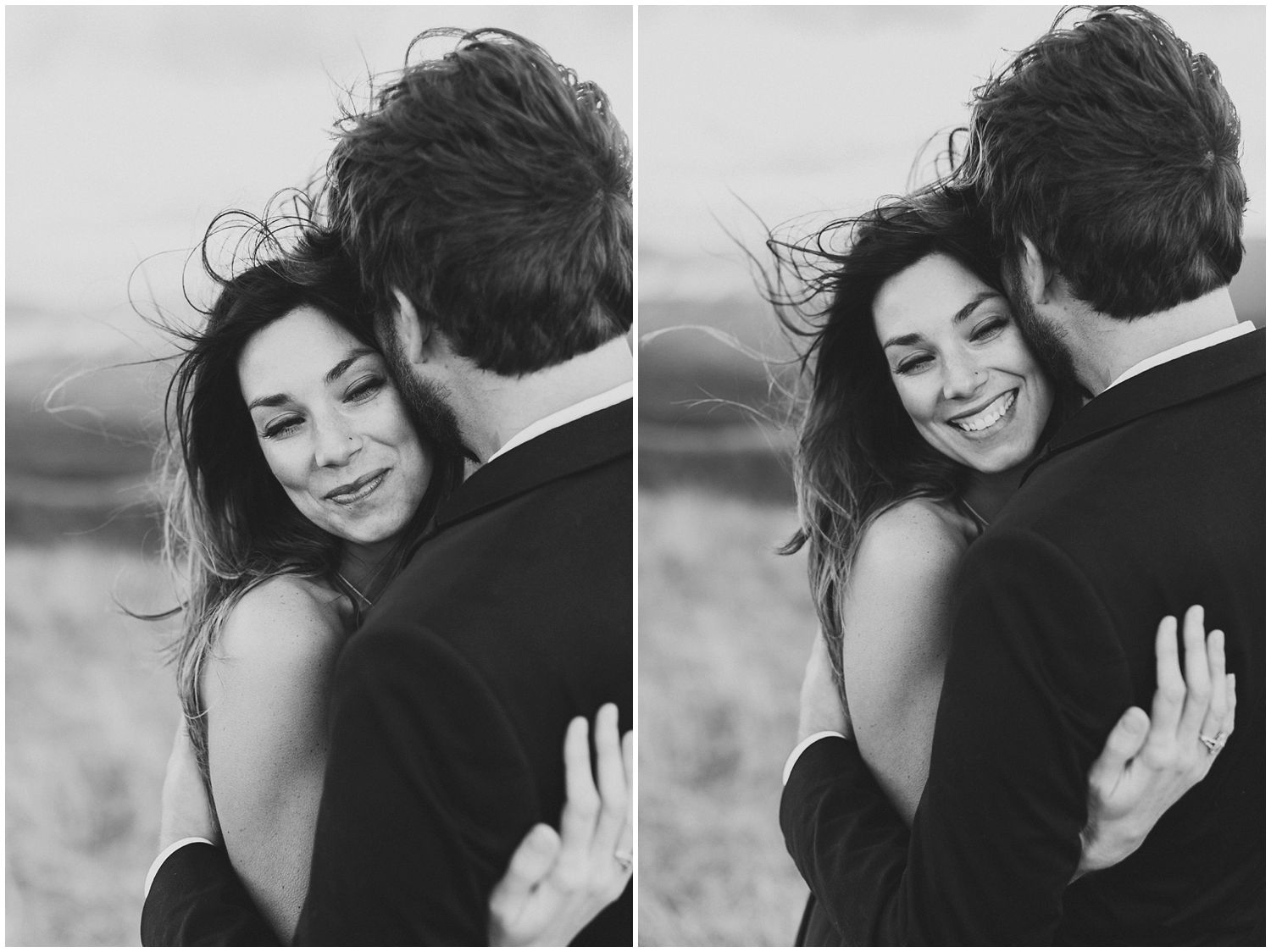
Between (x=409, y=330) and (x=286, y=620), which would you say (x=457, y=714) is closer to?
(x=286, y=620)

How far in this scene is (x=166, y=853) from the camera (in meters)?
2.18

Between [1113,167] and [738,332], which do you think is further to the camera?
[738,332]

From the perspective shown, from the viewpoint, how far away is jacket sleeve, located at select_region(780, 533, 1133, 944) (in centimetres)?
205

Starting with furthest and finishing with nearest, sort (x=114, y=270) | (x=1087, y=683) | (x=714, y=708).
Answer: (x=714, y=708) < (x=114, y=270) < (x=1087, y=683)

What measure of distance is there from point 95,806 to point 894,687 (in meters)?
1.41

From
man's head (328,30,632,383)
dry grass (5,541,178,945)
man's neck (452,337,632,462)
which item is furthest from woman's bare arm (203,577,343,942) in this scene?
man's head (328,30,632,383)

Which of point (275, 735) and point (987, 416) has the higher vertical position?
point (987, 416)

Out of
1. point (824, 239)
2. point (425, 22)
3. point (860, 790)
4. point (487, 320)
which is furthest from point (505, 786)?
point (425, 22)

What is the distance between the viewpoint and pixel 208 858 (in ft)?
7.06

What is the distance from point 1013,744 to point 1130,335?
0.70 meters

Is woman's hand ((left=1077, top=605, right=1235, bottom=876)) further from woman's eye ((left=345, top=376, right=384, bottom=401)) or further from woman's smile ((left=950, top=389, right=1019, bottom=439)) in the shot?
woman's eye ((left=345, top=376, right=384, bottom=401))

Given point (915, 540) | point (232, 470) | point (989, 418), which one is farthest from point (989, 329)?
point (232, 470)

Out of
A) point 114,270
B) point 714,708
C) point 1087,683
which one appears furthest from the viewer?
point 714,708

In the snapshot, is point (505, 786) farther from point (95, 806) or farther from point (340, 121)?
point (340, 121)
